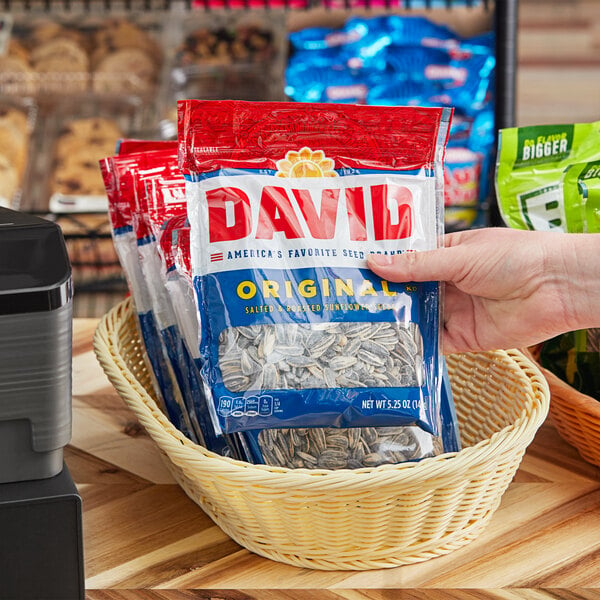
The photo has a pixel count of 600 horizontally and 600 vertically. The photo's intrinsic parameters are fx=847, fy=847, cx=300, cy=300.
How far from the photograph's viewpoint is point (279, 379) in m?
0.75

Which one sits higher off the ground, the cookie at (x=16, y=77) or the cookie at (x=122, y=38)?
the cookie at (x=122, y=38)

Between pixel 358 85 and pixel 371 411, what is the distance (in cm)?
146

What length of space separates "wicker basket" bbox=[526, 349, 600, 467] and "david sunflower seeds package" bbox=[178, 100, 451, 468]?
17cm

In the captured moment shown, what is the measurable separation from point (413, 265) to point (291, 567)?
0.30m

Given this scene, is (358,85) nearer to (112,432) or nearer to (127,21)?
(127,21)

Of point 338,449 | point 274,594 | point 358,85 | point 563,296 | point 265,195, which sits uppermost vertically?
point 358,85

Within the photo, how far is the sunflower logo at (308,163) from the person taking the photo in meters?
0.81

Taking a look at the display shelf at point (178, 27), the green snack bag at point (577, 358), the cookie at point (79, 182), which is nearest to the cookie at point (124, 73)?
the display shelf at point (178, 27)

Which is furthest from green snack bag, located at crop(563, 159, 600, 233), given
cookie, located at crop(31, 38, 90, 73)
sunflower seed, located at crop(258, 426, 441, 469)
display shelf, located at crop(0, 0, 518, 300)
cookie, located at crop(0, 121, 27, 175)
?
cookie, located at crop(31, 38, 90, 73)

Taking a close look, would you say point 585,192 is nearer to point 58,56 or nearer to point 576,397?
point 576,397

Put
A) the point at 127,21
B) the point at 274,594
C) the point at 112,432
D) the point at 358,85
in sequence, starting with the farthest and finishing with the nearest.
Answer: the point at 127,21 < the point at 358,85 < the point at 112,432 < the point at 274,594

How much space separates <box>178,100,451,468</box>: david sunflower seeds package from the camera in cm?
76

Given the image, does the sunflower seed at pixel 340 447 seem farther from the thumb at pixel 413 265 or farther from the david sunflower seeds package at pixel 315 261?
the thumb at pixel 413 265

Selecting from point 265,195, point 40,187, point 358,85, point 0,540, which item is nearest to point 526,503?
point 265,195
